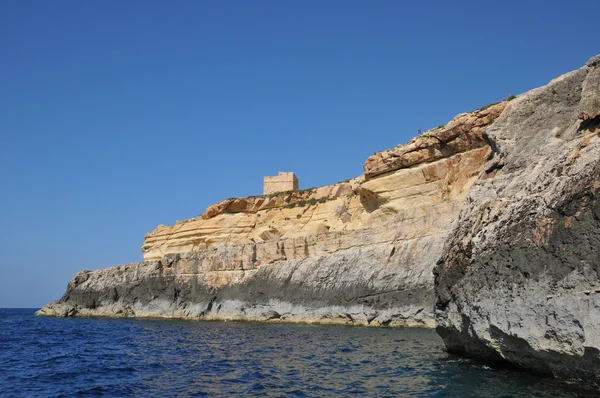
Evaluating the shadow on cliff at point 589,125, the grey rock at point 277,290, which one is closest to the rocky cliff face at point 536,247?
the shadow on cliff at point 589,125

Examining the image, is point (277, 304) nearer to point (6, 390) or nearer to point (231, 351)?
point (231, 351)

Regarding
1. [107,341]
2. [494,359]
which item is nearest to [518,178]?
[494,359]

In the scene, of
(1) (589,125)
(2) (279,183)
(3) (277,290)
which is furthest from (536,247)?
(2) (279,183)

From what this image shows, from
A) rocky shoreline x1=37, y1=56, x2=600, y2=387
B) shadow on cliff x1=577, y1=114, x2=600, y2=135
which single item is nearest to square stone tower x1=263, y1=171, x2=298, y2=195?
rocky shoreline x1=37, y1=56, x2=600, y2=387

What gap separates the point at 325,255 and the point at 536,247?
939 inches

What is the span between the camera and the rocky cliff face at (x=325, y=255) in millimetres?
28328

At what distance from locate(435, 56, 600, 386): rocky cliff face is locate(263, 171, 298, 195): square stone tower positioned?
4317 centimetres

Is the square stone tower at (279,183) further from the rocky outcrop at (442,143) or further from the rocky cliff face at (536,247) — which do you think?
the rocky cliff face at (536,247)

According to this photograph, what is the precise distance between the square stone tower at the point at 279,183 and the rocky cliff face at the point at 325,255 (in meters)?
7.88

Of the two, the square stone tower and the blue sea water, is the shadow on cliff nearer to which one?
the blue sea water

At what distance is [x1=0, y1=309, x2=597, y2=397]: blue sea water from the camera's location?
1130 centimetres

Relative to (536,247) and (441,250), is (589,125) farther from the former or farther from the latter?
(441,250)

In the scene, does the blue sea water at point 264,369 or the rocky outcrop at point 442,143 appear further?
the rocky outcrop at point 442,143

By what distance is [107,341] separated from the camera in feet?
79.8
